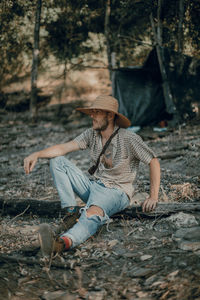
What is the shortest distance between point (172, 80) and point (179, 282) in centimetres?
886

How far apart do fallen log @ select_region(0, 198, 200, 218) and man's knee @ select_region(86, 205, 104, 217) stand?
17.6 inches

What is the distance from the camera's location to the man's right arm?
161 inches

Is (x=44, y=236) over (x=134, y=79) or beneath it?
beneath

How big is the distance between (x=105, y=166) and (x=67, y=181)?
494 mm

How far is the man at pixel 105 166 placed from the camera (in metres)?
3.89

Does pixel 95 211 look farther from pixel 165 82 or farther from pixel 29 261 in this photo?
pixel 165 82

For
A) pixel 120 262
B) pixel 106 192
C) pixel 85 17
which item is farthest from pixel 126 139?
pixel 85 17

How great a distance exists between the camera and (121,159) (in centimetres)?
408

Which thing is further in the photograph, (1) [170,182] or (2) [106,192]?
(1) [170,182]

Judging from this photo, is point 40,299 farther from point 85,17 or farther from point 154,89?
point 85,17

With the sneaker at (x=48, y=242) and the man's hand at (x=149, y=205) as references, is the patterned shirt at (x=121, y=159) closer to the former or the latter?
the man's hand at (x=149, y=205)

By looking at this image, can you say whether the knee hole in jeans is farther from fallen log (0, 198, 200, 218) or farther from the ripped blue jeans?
fallen log (0, 198, 200, 218)

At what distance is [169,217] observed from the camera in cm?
396

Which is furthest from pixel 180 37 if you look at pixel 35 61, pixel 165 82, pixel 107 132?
pixel 107 132
